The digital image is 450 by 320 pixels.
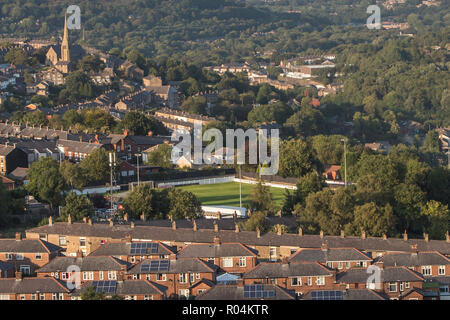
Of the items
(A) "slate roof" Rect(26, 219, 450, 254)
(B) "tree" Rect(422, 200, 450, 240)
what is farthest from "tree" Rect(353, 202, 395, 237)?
(A) "slate roof" Rect(26, 219, 450, 254)

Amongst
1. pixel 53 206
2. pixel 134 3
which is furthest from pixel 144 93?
pixel 134 3

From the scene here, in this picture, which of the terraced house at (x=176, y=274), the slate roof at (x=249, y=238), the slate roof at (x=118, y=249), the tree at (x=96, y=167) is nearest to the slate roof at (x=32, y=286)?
the terraced house at (x=176, y=274)

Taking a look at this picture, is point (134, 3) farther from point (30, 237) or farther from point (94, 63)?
point (30, 237)

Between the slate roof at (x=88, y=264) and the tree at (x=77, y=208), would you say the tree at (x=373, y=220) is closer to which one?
the slate roof at (x=88, y=264)

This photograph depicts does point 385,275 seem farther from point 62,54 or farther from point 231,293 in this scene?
point 62,54

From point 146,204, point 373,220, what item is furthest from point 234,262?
point 146,204
